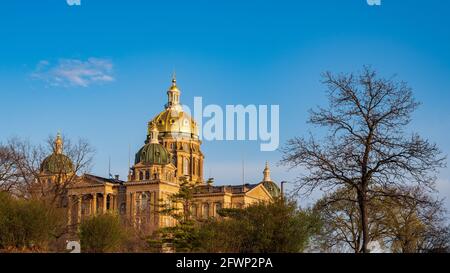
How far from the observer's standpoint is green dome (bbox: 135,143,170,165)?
351 ft

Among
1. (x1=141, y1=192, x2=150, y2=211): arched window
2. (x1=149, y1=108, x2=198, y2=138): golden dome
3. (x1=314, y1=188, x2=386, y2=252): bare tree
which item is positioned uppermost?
(x1=149, y1=108, x2=198, y2=138): golden dome

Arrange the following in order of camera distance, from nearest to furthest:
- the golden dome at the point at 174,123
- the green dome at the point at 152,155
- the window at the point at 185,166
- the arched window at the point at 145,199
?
the arched window at the point at 145,199
the green dome at the point at 152,155
the window at the point at 185,166
the golden dome at the point at 174,123

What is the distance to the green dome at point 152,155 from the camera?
107125mm

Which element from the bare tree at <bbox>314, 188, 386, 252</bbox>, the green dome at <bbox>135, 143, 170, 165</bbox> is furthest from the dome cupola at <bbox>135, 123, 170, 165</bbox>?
the bare tree at <bbox>314, 188, 386, 252</bbox>

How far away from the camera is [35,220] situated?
31.3 metres

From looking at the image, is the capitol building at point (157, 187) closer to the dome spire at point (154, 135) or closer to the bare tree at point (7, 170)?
the dome spire at point (154, 135)

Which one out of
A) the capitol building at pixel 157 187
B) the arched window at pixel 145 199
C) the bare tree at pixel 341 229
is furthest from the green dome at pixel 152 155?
the bare tree at pixel 341 229

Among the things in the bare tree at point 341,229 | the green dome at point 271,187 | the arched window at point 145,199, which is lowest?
the bare tree at point 341,229

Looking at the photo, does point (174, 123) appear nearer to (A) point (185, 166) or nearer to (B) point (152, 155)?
(A) point (185, 166)

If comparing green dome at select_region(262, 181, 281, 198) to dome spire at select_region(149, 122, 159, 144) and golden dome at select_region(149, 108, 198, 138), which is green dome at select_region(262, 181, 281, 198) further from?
dome spire at select_region(149, 122, 159, 144)

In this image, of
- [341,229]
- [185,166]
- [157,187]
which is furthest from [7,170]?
[185,166]

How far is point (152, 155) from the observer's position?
107 m

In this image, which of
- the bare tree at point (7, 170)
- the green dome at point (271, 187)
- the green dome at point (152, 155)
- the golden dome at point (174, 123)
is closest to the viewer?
the bare tree at point (7, 170)

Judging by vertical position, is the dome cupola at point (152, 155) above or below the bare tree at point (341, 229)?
above
